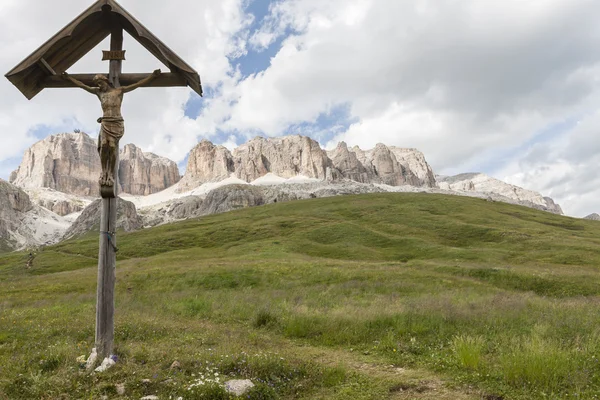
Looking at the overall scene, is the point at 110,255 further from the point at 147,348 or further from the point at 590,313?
the point at 590,313

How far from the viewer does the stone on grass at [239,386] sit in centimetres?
663

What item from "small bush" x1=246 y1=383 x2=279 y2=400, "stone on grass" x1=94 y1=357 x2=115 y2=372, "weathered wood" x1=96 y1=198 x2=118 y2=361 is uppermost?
"weathered wood" x1=96 y1=198 x2=118 y2=361

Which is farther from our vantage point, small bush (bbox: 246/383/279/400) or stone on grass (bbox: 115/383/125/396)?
stone on grass (bbox: 115/383/125/396)

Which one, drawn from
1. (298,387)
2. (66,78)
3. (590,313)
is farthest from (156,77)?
(590,313)

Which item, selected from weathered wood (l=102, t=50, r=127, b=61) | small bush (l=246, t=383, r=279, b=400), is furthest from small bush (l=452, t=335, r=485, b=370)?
weathered wood (l=102, t=50, r=127, b=61)

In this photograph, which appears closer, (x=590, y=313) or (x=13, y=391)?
(x=13, y=391)

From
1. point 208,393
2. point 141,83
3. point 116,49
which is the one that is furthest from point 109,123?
point 208,393

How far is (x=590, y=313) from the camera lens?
12477 millimetres

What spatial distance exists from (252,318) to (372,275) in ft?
56.8

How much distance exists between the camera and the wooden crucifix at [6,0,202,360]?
8703 millimetres

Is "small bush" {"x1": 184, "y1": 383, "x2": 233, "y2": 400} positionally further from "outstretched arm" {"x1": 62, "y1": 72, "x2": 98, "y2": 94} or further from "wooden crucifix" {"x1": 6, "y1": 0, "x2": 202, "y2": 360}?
"outstretched arm" {"x1": 62, "y1": 72, "x2": 98, "y2": 94}

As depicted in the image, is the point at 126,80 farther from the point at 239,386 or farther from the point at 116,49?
the point at 239,386

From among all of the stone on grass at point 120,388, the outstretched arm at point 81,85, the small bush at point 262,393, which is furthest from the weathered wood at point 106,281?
the small bush at point 262,393

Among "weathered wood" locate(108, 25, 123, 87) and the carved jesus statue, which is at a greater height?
"weathered wood" locate(108, 25, 123, 87)
